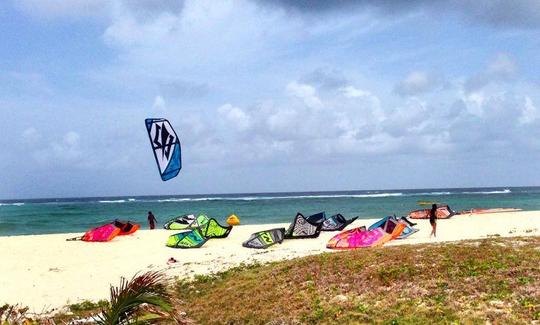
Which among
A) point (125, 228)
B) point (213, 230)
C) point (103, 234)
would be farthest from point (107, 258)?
point (125, 228)

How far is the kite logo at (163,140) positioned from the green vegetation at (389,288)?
193 inches

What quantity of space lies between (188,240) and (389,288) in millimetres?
19434

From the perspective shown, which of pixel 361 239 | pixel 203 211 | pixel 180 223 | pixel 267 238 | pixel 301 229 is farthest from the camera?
pixel 203 211

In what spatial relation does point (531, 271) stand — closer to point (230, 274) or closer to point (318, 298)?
point (318, 298)

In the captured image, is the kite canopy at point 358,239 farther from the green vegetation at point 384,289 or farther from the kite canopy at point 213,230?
the kite canopy at point 213,230

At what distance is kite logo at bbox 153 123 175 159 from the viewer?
17.3m

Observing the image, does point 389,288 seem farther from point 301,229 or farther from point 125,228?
point 125,228

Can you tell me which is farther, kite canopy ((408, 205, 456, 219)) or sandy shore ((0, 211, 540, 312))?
kite canopy ((408, 205, 456, 219))

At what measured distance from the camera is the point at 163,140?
17453 mm

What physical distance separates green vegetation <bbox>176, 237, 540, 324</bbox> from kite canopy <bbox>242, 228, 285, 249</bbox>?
11359 millimetres

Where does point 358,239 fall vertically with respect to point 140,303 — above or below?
below

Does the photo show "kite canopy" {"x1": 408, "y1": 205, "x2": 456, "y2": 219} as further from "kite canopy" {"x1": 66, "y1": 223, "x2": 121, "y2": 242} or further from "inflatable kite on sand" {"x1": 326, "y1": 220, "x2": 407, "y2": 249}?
"kite canopy" {"x1": 66, "y1": 223, "x2": 121, "y2": 242}

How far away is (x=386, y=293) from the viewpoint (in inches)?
567

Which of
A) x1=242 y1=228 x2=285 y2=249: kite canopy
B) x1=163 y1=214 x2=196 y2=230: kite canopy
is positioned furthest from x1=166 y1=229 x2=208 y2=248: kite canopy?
x1=163 y1=214 x2=196 y2=230: kite canopy
